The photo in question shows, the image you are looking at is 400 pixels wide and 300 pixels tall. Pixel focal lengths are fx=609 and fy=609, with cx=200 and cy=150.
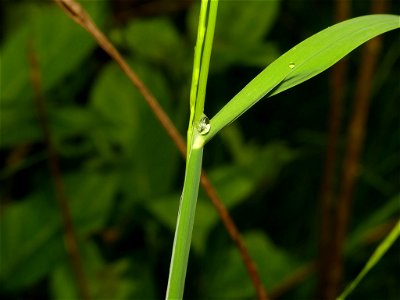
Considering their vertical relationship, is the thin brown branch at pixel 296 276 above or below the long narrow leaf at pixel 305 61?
below

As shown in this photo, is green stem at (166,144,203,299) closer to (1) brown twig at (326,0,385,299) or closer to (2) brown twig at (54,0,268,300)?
(2) brown twig at (54,0,268,300)

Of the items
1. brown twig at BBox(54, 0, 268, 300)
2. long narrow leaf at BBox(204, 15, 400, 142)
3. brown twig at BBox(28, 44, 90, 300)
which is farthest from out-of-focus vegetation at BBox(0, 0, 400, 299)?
long narrow leaf at BBox(204, 15, 400, 142)

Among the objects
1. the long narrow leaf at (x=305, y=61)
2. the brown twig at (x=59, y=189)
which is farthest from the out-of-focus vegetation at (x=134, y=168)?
the long narrow leaf at (x=305, y=61)

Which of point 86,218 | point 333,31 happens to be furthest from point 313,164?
point 333,31

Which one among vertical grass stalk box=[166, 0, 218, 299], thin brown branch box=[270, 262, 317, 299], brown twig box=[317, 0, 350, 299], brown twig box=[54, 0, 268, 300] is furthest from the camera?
thin brown branch box=[270, 262, 317, 299]

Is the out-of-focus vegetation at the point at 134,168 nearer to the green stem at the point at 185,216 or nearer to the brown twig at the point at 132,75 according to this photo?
the brown twig at the point at 132,75

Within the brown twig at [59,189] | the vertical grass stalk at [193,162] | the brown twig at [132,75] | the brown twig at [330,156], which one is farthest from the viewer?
the brown twig at [330,156]

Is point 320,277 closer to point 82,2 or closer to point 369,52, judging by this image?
point 369,52
